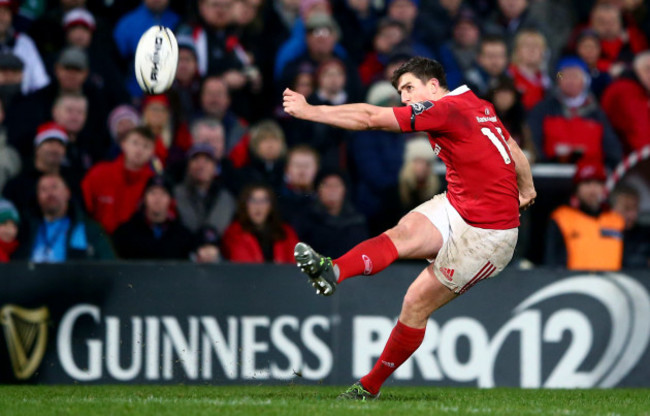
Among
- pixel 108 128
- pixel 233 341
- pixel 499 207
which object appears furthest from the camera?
pixel 108 128

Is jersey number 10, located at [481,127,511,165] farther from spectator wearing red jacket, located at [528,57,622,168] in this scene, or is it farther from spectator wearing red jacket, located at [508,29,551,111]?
spectator wearing red jacket, located at [508,29,551,111]

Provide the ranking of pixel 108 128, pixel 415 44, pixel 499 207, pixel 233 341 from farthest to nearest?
pixel 415 44, pixel 108 128, pixel 233 341, pixel 499 207

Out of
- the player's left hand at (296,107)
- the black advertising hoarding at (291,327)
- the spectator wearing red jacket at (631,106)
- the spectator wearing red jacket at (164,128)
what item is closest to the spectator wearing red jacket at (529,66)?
the spectator wearing red jacket at (631,106)

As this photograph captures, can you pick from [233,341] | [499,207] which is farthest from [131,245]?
[499,207]

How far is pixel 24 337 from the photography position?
939cm

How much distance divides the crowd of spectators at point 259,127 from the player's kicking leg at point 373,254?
336cm

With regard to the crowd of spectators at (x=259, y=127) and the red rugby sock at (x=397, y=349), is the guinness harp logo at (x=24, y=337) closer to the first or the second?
the crowd of spectators at (x=259, y=127)

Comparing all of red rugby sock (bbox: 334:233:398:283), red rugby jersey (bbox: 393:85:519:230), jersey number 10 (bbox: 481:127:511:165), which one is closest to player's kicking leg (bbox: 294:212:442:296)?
red rugby sock (bbox: 334:233:398:283)

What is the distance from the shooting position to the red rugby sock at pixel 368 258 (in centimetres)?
683

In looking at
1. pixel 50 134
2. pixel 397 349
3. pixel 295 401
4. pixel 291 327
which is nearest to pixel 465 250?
pixel 397 349

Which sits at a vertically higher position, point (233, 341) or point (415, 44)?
point (415, 44)

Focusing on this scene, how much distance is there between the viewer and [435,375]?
32.0 feet

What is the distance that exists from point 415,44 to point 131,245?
4592 mm

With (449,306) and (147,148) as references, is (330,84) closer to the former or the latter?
(147,148)
